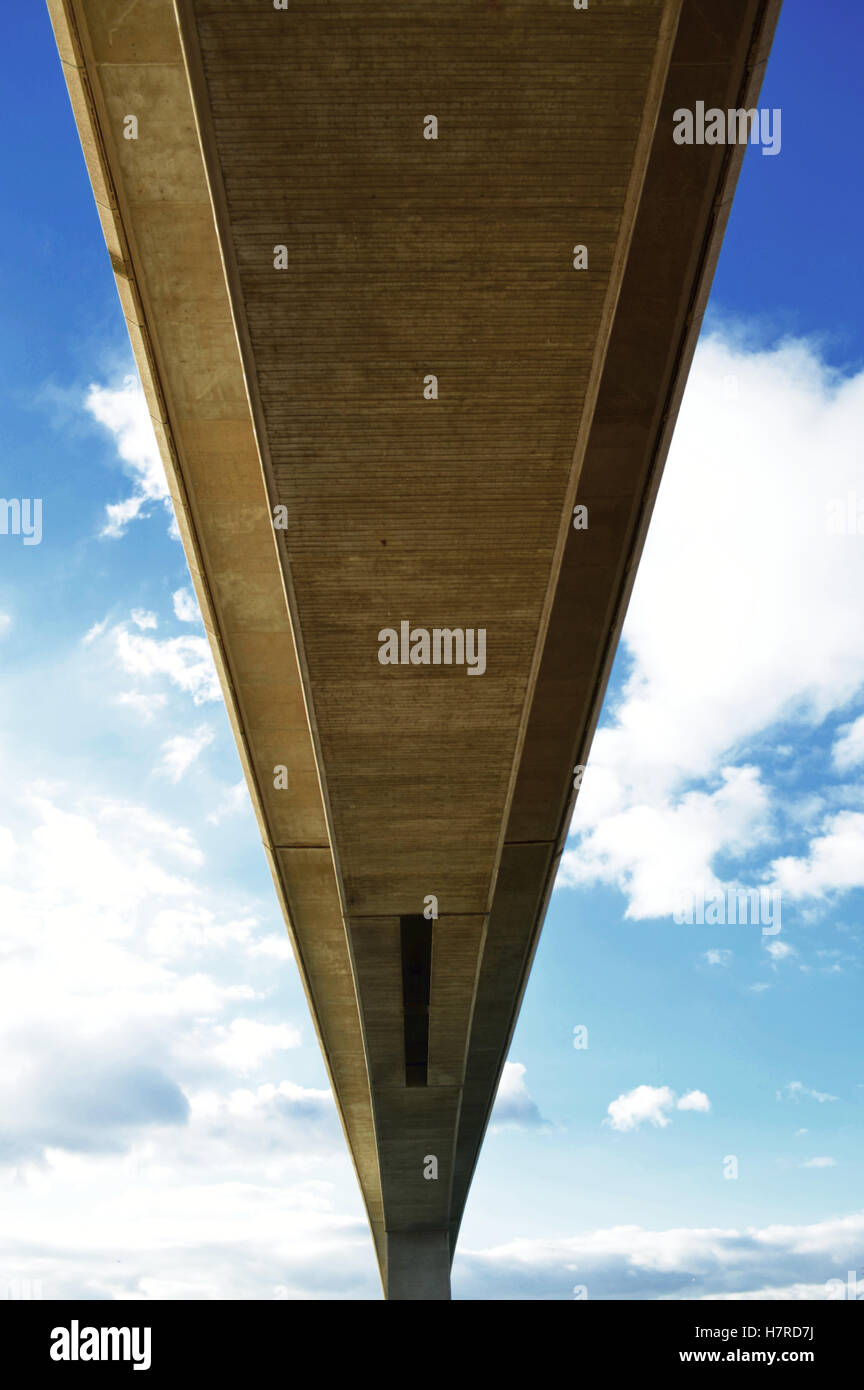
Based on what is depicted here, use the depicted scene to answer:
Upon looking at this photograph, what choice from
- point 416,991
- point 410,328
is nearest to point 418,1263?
point 416,991

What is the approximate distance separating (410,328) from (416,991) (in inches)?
392

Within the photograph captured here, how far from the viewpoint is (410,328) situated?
650 cm

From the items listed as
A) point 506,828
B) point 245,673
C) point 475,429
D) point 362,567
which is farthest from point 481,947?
point 475,429

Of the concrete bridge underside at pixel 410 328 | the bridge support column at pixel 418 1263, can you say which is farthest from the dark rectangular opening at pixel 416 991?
the bridge support column at pixel 418 1263

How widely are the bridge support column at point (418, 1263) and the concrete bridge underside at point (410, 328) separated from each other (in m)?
18.7

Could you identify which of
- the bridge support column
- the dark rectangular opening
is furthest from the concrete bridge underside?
the bridge support column

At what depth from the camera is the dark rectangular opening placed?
12.6 meters

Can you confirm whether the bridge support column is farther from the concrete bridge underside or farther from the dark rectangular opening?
the concrete bridge underside

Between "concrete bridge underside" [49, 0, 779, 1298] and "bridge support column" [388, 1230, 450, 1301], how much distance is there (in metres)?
18.7

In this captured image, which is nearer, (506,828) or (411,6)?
(411,6)

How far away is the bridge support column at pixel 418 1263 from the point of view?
25.0 m

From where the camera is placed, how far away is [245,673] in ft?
A: 32.2
